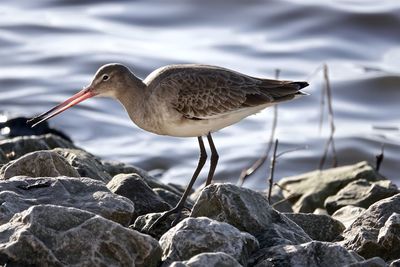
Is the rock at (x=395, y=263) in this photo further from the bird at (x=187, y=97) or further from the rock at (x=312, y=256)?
the bird at (x=187, y=97)

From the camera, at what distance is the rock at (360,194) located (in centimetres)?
982

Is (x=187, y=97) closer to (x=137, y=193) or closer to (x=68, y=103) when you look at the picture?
(x=68, y=103)

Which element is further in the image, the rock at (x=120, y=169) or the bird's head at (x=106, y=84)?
the rock at (x=120, y=169)

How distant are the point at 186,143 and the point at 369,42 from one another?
5079 millimetres

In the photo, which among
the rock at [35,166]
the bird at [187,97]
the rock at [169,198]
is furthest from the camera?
the bird at [187,97]

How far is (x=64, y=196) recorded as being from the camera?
711 centimetres

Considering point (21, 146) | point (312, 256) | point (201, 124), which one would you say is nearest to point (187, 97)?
point (201, 124)

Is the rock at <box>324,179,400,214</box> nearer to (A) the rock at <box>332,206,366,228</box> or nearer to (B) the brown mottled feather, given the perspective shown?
(A) the rock at <box>332,206,366,228</box>

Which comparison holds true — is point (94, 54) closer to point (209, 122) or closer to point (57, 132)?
point (57, 132)

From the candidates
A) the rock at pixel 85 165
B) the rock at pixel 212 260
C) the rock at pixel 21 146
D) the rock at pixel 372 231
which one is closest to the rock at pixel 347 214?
the rock at pixel 372 231

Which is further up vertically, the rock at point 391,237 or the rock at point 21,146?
the rock at point 391,237

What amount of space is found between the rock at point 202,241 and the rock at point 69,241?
0.14m

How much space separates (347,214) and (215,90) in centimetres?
155

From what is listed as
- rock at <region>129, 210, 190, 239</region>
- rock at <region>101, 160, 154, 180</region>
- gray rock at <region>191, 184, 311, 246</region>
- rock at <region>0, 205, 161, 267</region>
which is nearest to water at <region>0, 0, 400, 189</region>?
rock at <region>101, 160, 154, 180</region>
